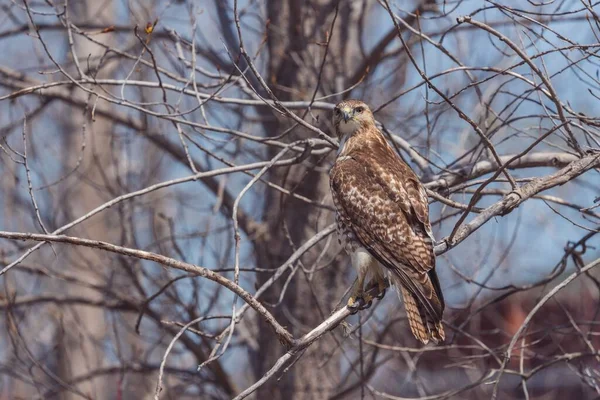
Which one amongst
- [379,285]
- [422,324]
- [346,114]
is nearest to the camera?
[422,324]

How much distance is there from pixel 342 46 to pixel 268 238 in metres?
1.67

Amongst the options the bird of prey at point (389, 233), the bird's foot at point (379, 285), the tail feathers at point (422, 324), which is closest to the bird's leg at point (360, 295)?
the bird of prey at point (389, 233)

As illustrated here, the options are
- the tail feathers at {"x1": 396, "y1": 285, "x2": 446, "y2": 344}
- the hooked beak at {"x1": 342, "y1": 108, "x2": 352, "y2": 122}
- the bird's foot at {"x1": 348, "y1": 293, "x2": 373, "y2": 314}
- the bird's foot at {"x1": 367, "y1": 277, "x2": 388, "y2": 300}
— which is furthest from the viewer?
the hooked beak at {"x1": 342, "y1": 108, "x2": 352, "y2": 122}

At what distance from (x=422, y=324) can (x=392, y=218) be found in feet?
2.01

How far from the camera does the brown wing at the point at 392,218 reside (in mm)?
4418

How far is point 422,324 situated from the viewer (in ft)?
14.5

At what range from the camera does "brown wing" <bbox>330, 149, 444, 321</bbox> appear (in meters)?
4.42

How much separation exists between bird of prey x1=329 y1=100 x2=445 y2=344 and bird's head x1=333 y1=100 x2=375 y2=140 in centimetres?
28

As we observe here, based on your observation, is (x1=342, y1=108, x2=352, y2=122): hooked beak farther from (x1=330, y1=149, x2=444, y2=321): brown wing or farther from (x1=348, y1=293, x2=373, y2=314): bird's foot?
(x1=348, y1=293, x2=373, y2=314): bird's foot

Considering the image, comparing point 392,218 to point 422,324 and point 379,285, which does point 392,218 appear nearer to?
point 379,285

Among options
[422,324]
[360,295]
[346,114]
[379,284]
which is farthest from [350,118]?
[422,324]

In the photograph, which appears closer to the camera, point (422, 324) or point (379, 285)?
point (422, 324)

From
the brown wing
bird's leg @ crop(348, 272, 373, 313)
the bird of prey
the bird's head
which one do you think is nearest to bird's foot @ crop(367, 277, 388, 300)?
the bird of prey

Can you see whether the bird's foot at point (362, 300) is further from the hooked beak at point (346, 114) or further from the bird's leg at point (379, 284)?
the hooked beak at point (346, 114)
